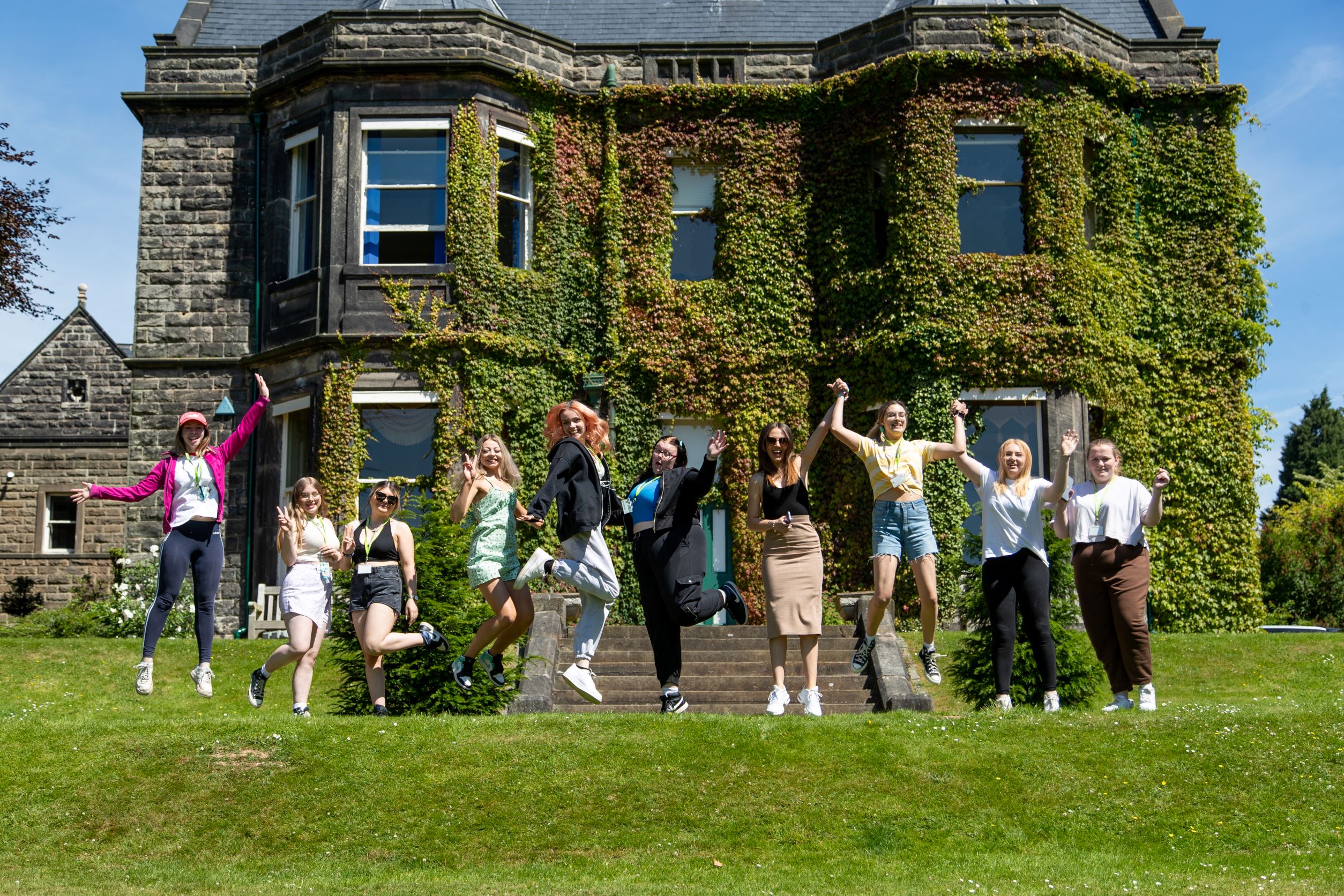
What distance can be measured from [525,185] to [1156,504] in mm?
13077

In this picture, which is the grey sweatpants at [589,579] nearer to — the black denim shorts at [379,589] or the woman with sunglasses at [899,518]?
the black denim shorts at [379,589]

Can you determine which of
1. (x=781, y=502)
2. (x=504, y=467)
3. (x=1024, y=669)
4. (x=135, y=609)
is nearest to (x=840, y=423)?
(x=781, y=502)

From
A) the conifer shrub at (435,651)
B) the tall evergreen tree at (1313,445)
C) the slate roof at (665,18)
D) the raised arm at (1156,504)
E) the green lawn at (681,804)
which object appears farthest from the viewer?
the tall evergreen tree at (1313,445)

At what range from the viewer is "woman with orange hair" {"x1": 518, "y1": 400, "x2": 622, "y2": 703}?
951 centimetres

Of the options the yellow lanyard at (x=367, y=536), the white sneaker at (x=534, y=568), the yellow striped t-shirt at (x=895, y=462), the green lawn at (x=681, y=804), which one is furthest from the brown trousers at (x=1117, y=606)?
the yellow lanyard at (x=367, y=536)

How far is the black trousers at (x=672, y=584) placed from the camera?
9.57m

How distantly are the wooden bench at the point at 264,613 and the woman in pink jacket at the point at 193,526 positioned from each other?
8284mm

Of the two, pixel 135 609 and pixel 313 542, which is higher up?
pixel 313 542

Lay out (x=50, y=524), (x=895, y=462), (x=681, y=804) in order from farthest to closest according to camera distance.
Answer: (x=50, y=524)
(x=895, y=462)
(x=681, y=804)

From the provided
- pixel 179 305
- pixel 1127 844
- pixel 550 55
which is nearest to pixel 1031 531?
pixel 1127 844

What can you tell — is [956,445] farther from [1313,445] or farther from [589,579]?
[1313,445]

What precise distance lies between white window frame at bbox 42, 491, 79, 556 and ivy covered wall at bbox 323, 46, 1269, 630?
631 inches

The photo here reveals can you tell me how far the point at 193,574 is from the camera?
35.7ft

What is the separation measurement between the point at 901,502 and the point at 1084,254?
10552mm
